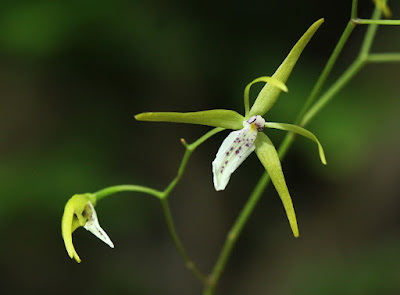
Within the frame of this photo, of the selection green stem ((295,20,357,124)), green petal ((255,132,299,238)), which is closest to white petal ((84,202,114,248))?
green petal ((255,132,299,238))

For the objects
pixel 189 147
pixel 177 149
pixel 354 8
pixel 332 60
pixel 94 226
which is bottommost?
pixel 94 226

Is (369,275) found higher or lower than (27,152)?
lower

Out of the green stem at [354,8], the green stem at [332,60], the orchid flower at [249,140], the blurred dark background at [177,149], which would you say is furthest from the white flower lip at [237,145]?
the blurred dark background at [177,149]

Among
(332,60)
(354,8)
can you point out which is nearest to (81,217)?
(332,60)

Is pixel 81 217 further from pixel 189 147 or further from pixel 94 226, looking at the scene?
pixel 189 147

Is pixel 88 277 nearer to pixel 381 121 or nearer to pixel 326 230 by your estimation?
pixel 326 230

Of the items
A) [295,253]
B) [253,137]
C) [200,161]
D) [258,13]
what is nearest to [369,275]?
[295,253]
